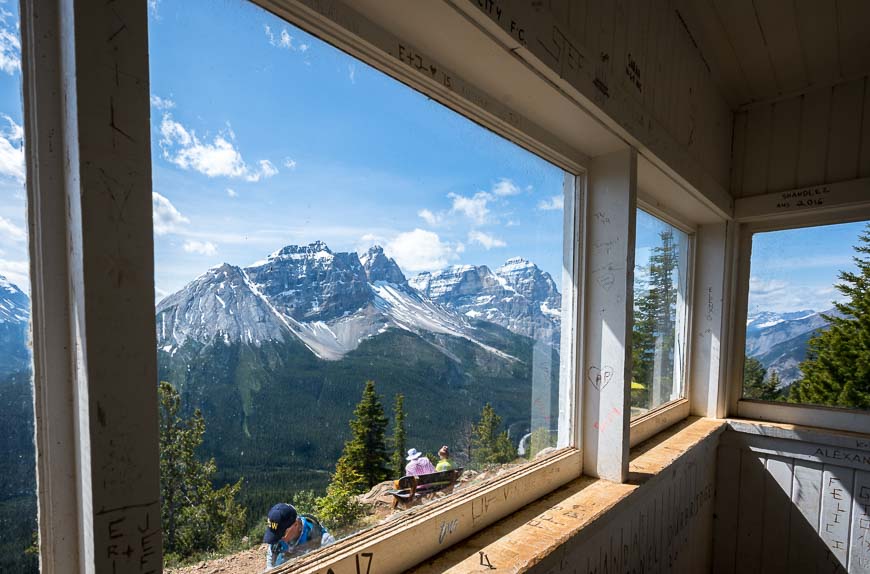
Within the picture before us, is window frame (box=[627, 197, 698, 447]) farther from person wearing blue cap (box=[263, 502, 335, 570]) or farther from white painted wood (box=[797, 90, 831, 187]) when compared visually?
person wearing blue cap (box=[263, 502, 335, 570])

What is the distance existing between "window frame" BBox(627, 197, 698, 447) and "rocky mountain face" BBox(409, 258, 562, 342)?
755mm

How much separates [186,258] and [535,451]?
1083 millimetres

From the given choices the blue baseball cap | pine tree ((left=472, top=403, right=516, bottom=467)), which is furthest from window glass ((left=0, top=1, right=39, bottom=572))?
pine tree ((left=472, top=403, right=516, bottom=467))

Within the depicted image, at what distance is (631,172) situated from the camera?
1.31 metres

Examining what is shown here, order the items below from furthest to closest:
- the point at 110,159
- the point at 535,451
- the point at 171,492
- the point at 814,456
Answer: the point at 814,456 < the point at 535,451 < the point at 171,492 < the point at 110,159

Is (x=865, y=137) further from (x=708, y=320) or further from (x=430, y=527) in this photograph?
(x=430, y=527)

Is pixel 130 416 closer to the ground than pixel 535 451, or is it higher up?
higher up

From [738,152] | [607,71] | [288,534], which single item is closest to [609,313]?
[607,71]

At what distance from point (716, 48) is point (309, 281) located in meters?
2.12

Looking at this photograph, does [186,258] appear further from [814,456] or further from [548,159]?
[814,456]

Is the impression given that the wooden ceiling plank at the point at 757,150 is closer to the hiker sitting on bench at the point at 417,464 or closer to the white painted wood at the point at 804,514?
the white painted wood at the point at 804,514

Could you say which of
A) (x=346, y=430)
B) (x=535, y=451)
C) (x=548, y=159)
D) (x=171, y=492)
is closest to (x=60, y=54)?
(x=171, y=492)

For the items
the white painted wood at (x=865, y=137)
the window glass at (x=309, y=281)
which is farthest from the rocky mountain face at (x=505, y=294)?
the white painted wood at (x=865, y=137)

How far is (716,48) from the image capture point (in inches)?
71.6
